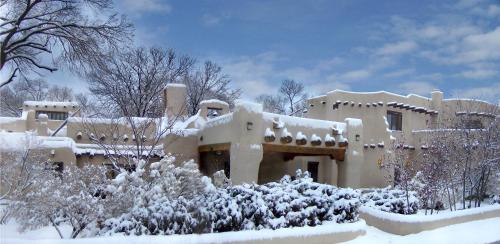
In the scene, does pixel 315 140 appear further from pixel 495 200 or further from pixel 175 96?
pixel 175 96

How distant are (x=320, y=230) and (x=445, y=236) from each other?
11.9 ft

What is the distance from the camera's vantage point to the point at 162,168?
9891 millimetres

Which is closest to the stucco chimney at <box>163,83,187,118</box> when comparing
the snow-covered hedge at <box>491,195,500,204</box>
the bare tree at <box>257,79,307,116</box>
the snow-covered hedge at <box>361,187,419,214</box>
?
the snow-covered hedge at <box>361,187,419,214</box>

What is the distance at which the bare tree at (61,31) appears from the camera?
36.9 feet

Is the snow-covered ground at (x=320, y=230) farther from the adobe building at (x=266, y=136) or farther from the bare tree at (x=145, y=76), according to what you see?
the bare tree at (x=145, y=76)

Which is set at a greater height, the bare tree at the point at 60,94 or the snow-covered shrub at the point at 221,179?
the bare tree at the point at 60,94

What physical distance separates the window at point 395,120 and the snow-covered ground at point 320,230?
1393 centimetres

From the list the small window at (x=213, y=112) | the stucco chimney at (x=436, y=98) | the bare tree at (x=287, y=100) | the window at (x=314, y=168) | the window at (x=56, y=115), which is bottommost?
the window at (x=314, y=168)

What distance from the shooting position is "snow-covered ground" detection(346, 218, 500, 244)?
10148 millimetres

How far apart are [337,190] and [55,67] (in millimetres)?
8564

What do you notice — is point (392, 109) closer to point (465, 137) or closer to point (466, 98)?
point (466, 98)

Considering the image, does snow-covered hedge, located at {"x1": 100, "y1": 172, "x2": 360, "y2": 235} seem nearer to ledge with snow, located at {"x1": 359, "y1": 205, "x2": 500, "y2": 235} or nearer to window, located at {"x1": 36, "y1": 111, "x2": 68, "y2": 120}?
ledge with snow, located at {"x1": 359, "y1": 205, "x2": 500, "y2": 235}

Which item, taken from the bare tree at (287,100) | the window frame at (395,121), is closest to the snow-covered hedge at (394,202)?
the window frame at (395,121)

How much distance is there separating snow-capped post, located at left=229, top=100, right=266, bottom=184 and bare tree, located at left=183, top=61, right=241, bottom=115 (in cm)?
1898
